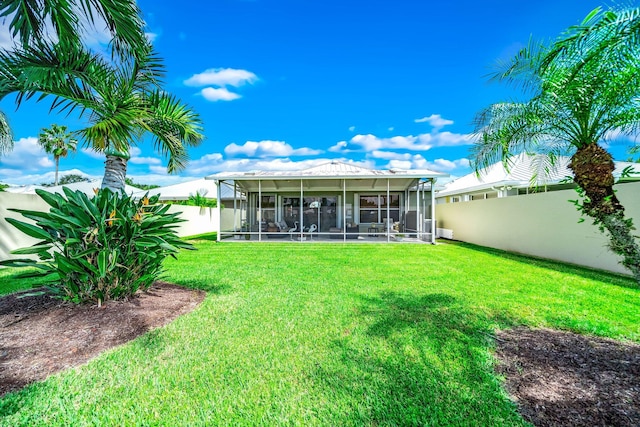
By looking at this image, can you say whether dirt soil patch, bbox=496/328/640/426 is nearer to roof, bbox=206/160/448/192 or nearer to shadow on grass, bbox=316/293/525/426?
shadow on grass, bbox=316/293/525/426

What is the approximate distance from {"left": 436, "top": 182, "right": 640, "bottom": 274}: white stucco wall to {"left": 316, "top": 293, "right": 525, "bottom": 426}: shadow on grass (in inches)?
221

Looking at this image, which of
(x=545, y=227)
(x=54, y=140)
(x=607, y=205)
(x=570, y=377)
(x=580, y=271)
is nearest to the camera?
(x=570, y=377)

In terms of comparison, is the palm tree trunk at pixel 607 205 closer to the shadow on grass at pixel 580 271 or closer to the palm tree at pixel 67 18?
the shadow on grass at pixel 580 271

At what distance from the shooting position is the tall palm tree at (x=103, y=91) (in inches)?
185

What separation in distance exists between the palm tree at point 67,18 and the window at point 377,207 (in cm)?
1425

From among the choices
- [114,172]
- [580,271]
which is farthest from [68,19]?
[580,271]

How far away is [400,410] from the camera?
2.22 metres

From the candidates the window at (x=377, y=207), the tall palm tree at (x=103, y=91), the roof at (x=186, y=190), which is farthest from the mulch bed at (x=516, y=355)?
the roof at (x=186, y=190)

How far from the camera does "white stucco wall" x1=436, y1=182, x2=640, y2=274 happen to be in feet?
24.3

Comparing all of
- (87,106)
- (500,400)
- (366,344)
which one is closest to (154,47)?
(87,106)

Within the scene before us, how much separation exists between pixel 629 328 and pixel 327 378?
414 cm

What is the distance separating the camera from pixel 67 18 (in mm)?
4160

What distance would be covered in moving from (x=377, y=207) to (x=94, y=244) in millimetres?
15262

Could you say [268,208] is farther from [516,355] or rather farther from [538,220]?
[516,355]
